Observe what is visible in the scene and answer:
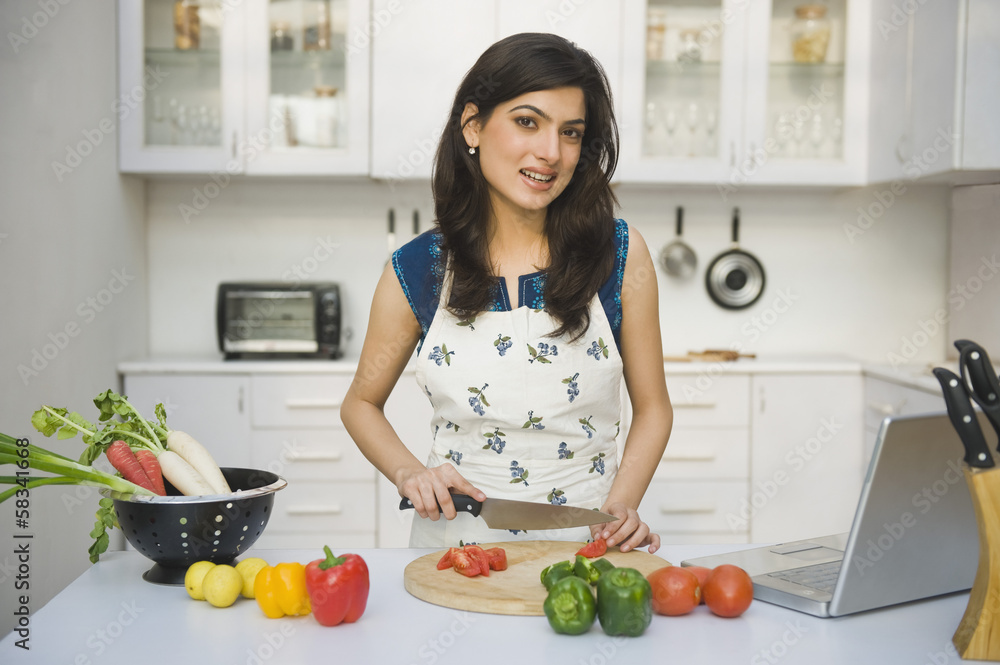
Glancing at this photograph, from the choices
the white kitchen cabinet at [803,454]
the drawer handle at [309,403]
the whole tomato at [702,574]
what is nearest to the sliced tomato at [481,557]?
the whole tomato at [702,574]

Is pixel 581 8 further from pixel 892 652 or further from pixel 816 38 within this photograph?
pixel 892 652

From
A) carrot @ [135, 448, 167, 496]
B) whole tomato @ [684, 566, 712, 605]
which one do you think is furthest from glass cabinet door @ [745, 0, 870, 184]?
carrot @ [135, 448, 167, 496]

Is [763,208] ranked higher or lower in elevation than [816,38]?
lower

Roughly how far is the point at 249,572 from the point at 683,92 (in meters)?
2.48

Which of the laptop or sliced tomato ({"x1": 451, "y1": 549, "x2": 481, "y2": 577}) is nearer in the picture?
the laptop

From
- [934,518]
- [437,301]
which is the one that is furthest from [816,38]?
[934,518]

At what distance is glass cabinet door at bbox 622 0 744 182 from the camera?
3.01 meters

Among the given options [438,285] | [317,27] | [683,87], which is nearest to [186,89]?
[317,27]

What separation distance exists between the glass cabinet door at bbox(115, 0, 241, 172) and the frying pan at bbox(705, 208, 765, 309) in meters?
1.77

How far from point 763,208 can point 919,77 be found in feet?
2.44

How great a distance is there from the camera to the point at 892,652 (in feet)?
3.06

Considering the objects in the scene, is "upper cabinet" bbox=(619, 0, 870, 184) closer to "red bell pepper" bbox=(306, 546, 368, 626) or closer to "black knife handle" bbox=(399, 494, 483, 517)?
"black knife handle" bbox=(399, 494, 483, 517)

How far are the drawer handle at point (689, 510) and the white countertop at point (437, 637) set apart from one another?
189 cm

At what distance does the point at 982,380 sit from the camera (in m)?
0.88
